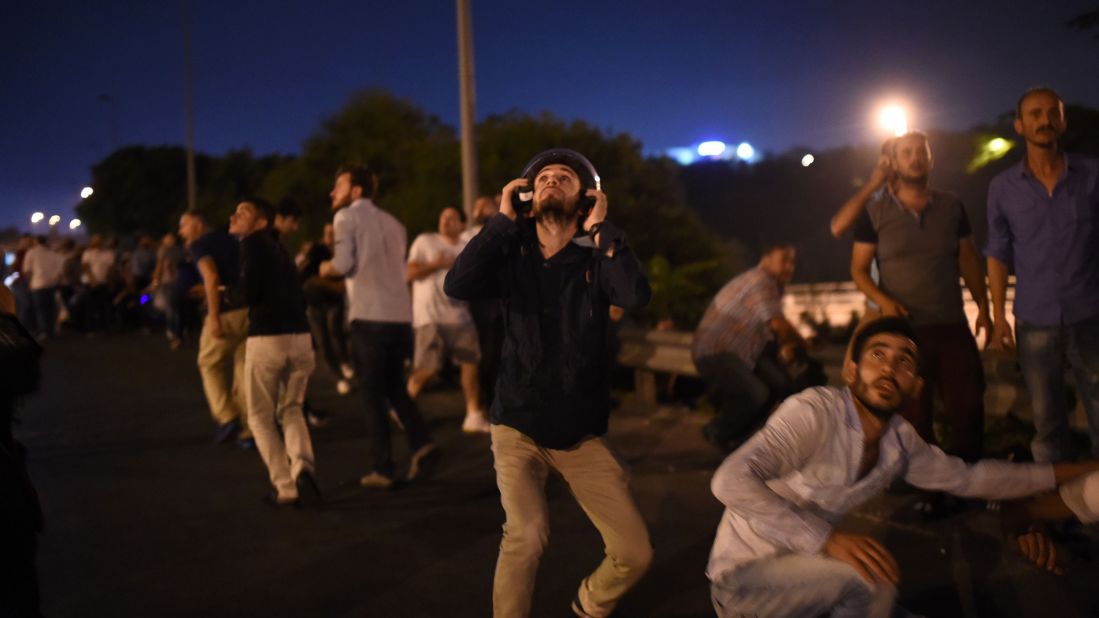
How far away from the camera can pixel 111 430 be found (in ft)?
33.7

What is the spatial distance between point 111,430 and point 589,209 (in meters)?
7.26

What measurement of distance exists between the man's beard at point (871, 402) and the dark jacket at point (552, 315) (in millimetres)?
955

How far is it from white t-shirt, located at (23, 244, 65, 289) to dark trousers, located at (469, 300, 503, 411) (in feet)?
40.5

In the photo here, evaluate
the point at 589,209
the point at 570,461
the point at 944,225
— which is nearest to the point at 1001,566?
the point at 944,225

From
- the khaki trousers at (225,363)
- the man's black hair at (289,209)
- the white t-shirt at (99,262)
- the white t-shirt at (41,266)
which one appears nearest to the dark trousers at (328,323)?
the khaki trousers at (225,363)

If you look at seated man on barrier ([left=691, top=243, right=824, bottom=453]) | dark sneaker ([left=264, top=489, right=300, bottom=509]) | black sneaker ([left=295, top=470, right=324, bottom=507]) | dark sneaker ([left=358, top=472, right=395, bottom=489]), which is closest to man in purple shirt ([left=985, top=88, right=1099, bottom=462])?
seated man on barrier ([left=691, top=243, right=824, bottom=453])

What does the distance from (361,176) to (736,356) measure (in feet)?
9.61

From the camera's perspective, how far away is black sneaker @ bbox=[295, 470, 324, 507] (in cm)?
695

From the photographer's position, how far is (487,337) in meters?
10.4

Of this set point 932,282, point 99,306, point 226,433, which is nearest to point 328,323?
point 226,433

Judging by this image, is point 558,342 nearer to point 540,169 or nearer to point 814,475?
point 540,169

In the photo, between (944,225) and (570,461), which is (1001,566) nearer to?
(944,225)

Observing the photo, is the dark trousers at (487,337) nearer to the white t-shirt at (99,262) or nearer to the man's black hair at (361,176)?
the man's black hair at (361,176)

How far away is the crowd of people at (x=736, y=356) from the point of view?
11.6ft
